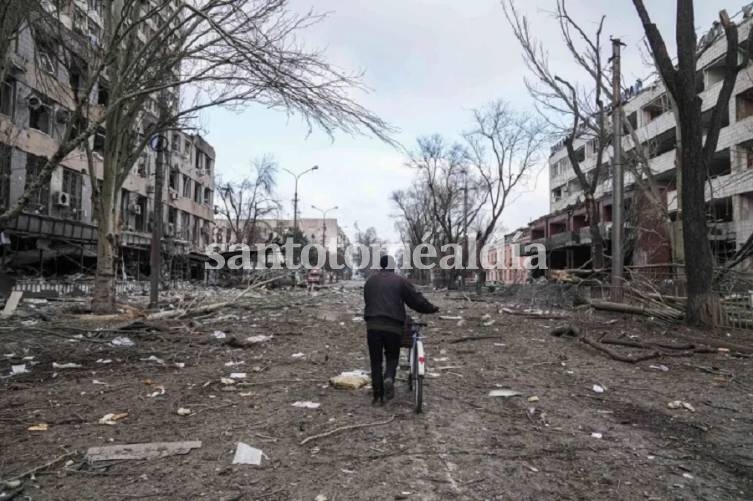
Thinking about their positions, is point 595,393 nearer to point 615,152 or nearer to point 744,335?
point 744,335

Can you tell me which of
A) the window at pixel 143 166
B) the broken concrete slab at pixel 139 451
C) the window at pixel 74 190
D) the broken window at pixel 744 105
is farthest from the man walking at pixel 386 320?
the window at pixel 143 166

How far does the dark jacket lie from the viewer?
5.61 metres

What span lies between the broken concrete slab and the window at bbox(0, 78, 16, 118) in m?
21.1

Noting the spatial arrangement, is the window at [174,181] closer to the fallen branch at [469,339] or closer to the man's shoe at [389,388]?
the fallen branch at [469,339]

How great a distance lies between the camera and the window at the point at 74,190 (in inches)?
959

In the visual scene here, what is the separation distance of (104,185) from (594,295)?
45.6ft

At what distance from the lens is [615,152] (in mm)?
15031

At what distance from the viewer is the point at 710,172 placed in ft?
90.3

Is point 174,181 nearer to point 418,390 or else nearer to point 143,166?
point 143,166

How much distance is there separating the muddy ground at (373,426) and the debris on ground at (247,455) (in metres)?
0.07

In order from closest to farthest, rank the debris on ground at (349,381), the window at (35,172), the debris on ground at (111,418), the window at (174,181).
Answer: the debris on ground at (111,418), the debris on ground at (349,381), the window at (35,172), the window at (174,181)

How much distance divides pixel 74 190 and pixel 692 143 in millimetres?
25165

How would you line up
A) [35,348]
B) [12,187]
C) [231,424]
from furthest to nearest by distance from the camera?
[12,187] → [35,348] → [231,424]

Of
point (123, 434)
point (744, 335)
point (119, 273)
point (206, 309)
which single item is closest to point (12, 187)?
point (119, 273)
